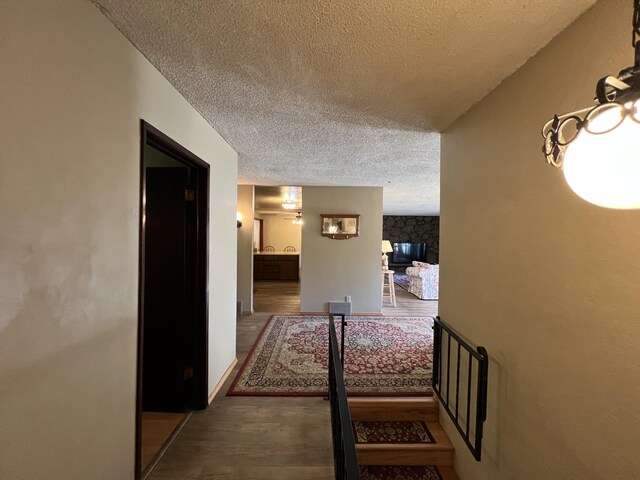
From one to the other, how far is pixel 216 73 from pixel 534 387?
2.15 metres

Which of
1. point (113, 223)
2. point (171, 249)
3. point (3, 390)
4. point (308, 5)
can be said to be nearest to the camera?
point (3, 390)

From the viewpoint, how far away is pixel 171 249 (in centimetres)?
209

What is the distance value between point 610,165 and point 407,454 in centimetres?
221

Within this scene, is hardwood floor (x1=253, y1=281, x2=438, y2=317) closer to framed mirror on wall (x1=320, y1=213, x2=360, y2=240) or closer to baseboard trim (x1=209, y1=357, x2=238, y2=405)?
framed mirror on wall (x1=320, y1=213, x2=360, y2=240)

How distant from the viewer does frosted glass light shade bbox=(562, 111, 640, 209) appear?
1.62ft

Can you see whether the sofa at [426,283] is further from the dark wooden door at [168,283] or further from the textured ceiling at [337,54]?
the dark wooden door at [168,283]

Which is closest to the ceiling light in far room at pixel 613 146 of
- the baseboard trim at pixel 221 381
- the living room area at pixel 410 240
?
the baseboard trim at pixel 221 381

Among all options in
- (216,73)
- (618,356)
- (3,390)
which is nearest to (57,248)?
(3,390)

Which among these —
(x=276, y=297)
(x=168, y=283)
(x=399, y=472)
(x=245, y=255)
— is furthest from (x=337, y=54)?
(x=276, y=297)

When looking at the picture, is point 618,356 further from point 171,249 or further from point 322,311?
point 322,311

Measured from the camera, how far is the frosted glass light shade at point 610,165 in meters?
0.49

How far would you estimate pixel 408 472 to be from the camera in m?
1.91

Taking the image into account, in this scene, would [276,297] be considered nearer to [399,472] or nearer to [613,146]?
[399,472]

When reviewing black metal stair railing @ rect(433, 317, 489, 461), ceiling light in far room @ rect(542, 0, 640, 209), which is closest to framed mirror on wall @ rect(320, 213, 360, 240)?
black metal stair railing @ rect(433, 317, 489, 461)
